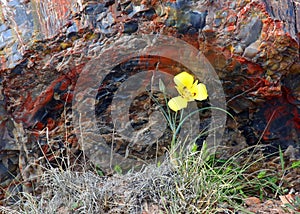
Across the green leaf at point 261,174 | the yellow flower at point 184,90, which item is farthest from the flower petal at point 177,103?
the green leaf at point 261,174

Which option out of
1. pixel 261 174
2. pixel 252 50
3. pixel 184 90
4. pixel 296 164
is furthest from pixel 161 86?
pixel 296 164

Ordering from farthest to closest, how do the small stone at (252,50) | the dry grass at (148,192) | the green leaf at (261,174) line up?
1. the green leaf at (261,174)
2. the small stone at (252,50)
3. the dry grass at (148,192)

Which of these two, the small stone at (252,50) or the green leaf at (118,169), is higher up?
the small stone at (252,50)

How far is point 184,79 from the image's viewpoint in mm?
2379

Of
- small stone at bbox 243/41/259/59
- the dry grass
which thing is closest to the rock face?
small stone at bbox 243/41/259/59

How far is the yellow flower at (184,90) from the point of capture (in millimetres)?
2377

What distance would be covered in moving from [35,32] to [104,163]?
0.72 metres

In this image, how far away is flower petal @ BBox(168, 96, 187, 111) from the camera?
239 centimetres

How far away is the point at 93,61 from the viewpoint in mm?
2395

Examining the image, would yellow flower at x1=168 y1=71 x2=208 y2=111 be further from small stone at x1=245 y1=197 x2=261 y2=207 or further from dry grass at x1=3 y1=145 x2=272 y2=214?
small stone at x1=245 y1=197 x2=261 y2=207

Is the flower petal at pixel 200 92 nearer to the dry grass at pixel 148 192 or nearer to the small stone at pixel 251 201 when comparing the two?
the dry grass at pixel 148 192

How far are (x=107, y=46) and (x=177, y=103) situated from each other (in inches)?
16.5

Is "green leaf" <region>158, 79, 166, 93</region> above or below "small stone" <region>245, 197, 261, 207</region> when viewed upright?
above

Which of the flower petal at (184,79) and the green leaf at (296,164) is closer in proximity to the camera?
the flower petal at (184,79)
